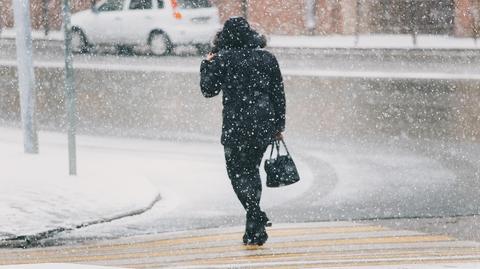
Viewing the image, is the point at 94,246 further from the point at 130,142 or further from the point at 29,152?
the point at 130,142

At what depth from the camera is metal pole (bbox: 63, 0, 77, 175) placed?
31.4 ft

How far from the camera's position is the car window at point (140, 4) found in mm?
26719

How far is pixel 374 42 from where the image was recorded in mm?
29297

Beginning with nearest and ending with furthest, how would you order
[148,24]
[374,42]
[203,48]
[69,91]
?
[69,91] → [148,24] → [203,48] → [374,42]

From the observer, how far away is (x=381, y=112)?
16188 millimetres

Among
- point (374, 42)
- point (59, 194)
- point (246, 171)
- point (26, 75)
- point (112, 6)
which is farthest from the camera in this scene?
point (374, 42)

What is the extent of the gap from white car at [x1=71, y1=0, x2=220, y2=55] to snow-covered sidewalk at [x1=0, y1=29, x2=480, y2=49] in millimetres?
3465

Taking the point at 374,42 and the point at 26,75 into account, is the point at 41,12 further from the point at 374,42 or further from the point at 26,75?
the point at 26,75

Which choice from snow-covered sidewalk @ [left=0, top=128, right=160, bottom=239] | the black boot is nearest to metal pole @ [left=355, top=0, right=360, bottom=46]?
snow-covered sidewalk @ [left=0, top=128, right=160, bottom=239]

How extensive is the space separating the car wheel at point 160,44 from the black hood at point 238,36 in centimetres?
1880

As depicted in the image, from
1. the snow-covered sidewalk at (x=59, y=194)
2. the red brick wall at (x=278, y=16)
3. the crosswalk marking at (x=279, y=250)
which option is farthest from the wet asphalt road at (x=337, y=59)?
the crosswalk marking at (x=279, y=250)

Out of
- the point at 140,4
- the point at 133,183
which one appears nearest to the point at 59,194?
the point at 133,183

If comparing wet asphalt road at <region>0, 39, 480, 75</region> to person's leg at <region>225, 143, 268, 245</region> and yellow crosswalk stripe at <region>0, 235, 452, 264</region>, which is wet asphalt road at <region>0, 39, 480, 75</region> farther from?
person's leg at <region>225, 143, 268, 245</region>

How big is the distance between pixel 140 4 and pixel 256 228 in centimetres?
2009
